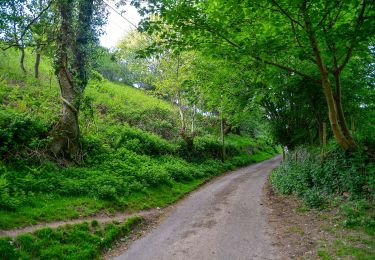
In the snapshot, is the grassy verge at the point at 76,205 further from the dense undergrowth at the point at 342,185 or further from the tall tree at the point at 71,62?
the dense undergrowth at the point at 342,185

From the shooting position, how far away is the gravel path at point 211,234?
23.4 feet

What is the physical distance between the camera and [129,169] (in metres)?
13.5

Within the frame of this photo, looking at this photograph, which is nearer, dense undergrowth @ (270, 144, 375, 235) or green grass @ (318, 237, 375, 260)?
green grass @ (318, 237, 375, 260)

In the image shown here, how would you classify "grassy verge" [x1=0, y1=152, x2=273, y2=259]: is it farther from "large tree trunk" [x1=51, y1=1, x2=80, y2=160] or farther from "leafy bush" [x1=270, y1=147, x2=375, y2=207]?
"leafy bush" [x1=270, y1=147, x2=375, y2=207]

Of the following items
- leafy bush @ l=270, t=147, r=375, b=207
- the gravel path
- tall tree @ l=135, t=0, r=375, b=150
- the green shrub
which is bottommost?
the gravel path

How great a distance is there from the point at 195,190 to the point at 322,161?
734cm

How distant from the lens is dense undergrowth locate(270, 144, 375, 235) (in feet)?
26.4

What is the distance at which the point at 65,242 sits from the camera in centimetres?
728

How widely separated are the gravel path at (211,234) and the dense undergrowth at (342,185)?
2020mm

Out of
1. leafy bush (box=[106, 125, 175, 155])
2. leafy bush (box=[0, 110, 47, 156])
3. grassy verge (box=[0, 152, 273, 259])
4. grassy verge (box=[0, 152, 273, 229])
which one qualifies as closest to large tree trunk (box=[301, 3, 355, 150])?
grassy verge (box=[0, 152, 273, 259])

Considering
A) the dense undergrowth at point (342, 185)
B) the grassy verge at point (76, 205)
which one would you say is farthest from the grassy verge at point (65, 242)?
the dense undergrowth at point (342, 185)

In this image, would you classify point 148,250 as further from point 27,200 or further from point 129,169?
point 129,169

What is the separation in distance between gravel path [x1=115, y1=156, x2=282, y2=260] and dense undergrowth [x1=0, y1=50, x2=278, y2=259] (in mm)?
1173

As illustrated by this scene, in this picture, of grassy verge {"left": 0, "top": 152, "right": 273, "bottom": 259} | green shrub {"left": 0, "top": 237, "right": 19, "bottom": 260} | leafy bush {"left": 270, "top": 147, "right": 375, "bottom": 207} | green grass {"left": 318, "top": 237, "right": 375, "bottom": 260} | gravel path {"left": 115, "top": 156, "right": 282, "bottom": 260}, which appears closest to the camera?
green shrub {"left": 0, "top": 237, "right": 19, "bottom": 260}
